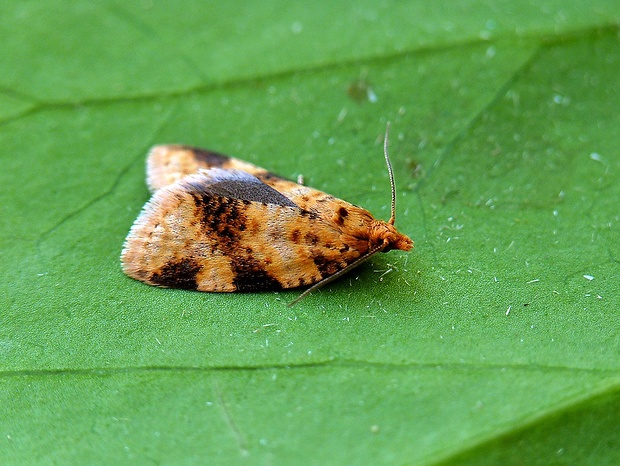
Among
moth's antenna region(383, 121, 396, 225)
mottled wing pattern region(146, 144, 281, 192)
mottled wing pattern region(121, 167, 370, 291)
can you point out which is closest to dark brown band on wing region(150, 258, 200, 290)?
mottled wing pattern region(121, 167, 370, 291)

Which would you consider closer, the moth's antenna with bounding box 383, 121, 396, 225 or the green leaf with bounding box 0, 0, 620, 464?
the green leaf with bounding box 0, 0, 620, 464

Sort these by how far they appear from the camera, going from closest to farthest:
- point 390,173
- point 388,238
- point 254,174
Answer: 1. point 388,238
2. point 390,173
3. point 254,174

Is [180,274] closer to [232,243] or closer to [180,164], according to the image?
[232,243]

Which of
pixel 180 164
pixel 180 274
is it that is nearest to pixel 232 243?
pixel 180 274

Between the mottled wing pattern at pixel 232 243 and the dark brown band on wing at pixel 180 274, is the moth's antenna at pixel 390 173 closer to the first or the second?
the mottled wing pattern at pixel 232 243

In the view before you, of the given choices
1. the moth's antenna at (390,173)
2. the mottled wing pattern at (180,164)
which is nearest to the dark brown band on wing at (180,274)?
the mottled wing pattern at (180,164)

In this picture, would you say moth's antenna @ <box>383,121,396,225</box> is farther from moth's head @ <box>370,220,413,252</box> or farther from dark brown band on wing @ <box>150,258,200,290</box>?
dark brown band on wing @ <box>150,258,200,290</box>

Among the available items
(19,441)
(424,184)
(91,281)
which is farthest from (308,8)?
(19,441)
